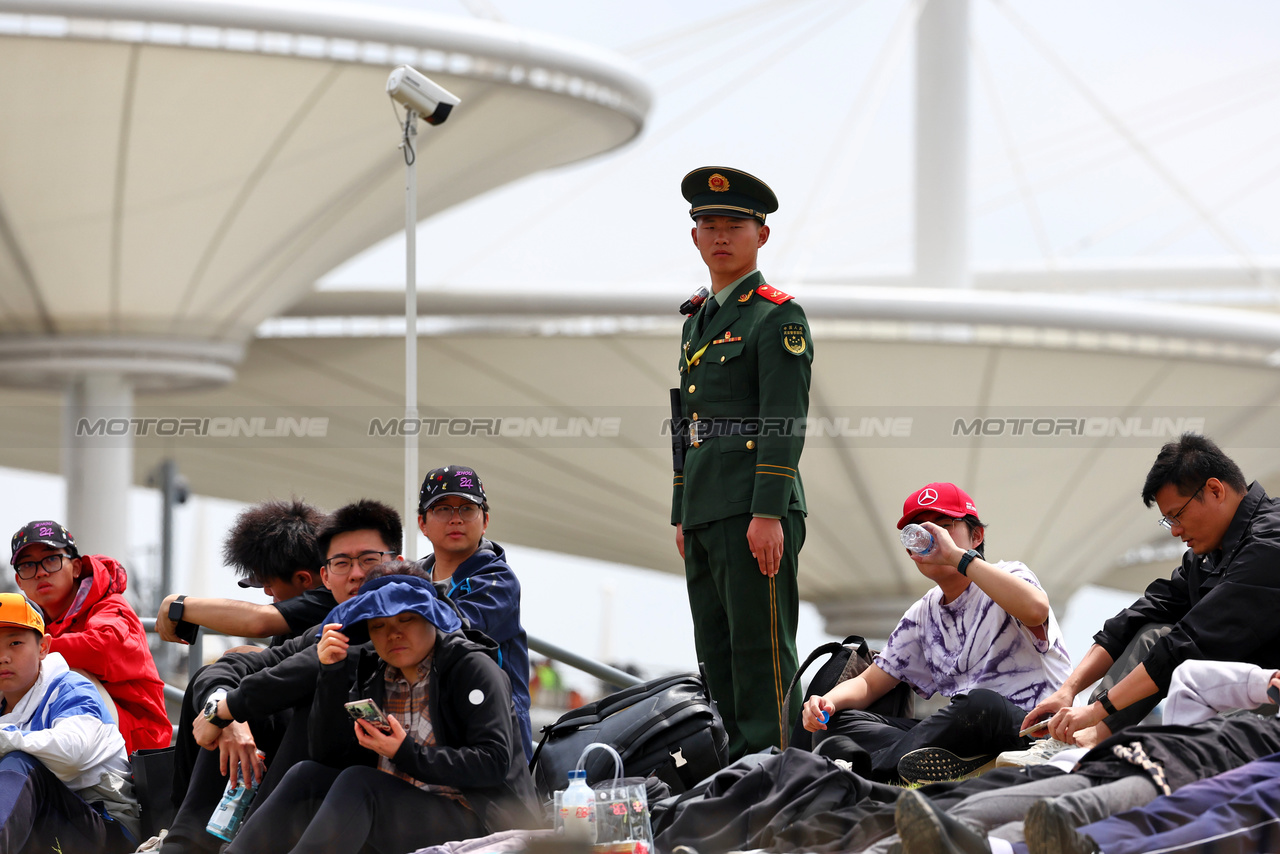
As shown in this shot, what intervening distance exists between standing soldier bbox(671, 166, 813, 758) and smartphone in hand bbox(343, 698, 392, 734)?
1338 mm

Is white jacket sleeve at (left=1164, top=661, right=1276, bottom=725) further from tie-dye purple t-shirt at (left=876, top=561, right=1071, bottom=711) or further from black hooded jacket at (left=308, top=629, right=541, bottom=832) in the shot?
black hooded jacket at (left=308, top=629, right=541, bottom=832)

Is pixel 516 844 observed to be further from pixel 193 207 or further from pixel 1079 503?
pixel 1079 503

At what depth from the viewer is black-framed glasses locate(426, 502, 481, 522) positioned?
5.27 m

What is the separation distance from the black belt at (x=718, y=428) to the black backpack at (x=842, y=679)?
788 millimetres

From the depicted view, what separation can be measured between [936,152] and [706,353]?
1206cm

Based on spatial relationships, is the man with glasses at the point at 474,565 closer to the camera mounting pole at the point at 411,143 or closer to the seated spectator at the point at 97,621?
the seated spectator at the point at 97,621

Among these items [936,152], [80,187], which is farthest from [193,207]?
[936,152]

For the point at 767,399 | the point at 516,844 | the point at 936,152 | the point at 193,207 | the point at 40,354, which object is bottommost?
the point at 516,844

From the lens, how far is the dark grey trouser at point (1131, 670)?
4.60 meters

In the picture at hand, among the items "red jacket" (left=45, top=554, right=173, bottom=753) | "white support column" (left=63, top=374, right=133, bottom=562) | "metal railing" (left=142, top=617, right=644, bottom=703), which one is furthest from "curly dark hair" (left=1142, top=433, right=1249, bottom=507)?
"white support column" (left=63, top=374, right=133, bottom=562)

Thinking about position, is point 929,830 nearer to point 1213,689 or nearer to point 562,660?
point 1213,689

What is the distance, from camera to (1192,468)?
4617mm

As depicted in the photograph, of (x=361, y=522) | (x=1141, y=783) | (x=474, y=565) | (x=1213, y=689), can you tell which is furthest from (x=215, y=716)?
(x=1213, y=689)

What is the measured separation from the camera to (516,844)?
425 cm
